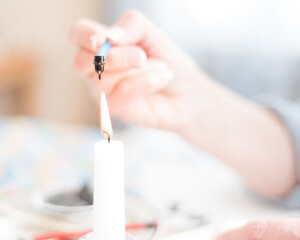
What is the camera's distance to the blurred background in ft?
5.31

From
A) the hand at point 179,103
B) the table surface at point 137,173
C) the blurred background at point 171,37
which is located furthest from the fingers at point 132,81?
the blurred background at point 171,37

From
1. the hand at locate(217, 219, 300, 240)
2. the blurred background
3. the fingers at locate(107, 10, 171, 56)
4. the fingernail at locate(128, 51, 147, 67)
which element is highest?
the blurred background

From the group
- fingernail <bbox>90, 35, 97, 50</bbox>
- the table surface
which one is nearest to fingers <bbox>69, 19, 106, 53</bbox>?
fingernail <bbox>90, 35, 97, 50</bbox>

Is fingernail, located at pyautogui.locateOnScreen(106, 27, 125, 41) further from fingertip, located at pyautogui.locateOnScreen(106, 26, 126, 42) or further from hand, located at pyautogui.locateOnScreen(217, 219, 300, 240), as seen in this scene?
hand, located at pyautogui.locateOnScreen(217, 219, 300, 240)

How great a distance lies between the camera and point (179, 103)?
67cm

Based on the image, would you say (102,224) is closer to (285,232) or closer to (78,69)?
(285,232)

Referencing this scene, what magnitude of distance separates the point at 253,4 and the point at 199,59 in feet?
1.13

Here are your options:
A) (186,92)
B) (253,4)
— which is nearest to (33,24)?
(253,4)

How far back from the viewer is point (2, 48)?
7.36 feet

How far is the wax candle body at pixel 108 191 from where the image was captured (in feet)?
1.03

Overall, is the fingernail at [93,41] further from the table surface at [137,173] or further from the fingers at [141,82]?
the table surface at [137,173]

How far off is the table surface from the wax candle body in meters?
0.18

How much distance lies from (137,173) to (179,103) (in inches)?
7.8

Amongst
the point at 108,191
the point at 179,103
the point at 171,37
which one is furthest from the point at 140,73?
the point at 171,37
